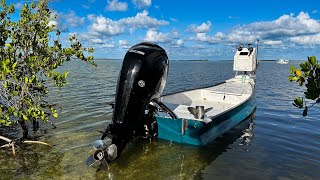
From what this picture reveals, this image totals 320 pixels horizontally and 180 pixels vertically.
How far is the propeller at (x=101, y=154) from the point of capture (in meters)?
7.08

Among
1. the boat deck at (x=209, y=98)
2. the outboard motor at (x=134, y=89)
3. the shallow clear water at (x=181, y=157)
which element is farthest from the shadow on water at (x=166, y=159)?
the boat deck at (x=209, y=98)

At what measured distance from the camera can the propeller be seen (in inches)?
279

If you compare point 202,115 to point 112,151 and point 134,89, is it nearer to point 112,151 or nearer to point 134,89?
point 134,89

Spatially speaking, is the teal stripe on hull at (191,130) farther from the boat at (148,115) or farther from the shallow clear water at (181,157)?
the shallow clear water at (181,157)

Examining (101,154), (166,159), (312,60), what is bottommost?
(166,159)

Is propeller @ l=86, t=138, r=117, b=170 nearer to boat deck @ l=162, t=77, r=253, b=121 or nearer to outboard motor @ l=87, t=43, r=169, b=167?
outboard motor @ l=87, t=43, r=169, b=167

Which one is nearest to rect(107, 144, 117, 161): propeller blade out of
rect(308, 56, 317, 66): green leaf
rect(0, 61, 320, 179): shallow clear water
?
rect(0, 61, 320, 179): shallow clear water

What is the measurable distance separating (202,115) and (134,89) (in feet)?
9.28

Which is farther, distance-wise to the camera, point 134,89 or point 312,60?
point 134,89

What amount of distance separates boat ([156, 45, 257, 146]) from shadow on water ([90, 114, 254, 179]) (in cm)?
36

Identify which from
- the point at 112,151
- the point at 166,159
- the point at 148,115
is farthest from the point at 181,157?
the point at 112,151

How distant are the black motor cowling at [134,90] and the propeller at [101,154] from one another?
0.58 metres

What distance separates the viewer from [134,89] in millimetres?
8031

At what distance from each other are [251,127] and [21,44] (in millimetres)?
11416
